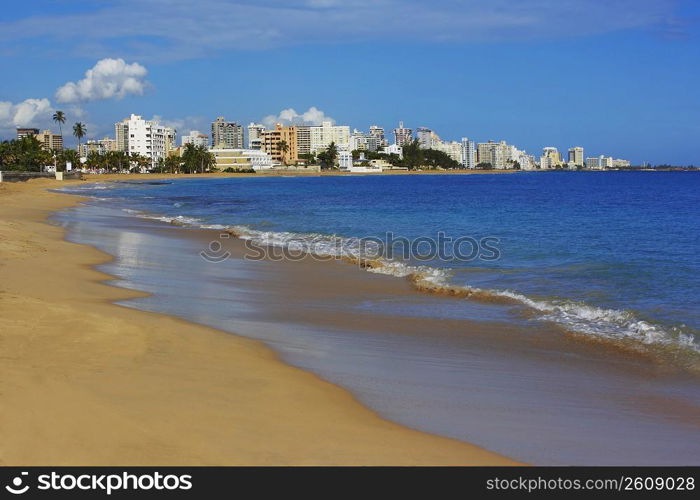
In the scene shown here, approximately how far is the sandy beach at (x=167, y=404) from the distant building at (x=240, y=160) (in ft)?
604

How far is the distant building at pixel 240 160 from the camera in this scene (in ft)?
625

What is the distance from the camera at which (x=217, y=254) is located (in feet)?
61.3

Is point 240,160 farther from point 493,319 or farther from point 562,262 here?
point 493,319

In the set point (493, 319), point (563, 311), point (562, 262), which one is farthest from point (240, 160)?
point (493, 319)

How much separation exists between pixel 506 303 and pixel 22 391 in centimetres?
794

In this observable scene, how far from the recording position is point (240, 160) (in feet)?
634

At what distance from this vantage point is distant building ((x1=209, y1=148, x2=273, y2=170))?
625 ft

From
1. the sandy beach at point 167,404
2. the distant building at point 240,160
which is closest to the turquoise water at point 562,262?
the sandy beach at point 167,404

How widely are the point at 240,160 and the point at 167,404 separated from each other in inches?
7523

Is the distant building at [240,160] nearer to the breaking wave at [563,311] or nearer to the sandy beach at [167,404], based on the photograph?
the breaking wave at [563,311]

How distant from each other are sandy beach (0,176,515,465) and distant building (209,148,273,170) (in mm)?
184127

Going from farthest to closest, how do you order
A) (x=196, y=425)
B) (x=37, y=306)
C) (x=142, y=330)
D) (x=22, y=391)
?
(x=37, y=306) < (x=142, y=330) < (x=22, y=391) < (x=196, y=425)
